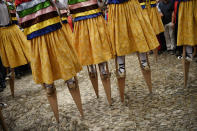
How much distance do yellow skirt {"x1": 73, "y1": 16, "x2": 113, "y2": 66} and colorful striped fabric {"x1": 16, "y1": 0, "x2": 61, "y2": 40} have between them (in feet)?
1.70

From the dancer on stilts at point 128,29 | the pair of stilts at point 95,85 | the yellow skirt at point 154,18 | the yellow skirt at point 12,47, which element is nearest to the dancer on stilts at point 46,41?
the pair of stilts at point 95,85

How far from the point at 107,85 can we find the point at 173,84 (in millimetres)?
1241

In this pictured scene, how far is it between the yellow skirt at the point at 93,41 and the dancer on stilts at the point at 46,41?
349 millimetres

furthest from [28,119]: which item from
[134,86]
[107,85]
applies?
[134,86]

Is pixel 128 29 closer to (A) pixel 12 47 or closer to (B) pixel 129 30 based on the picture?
(B) pixel 129 30

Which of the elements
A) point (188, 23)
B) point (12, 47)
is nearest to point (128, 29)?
point (188, 23)

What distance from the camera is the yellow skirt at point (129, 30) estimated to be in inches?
94.5

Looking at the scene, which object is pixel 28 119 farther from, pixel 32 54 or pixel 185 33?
pixel 185 33

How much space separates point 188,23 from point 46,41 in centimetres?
215

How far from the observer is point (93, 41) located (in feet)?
8.23

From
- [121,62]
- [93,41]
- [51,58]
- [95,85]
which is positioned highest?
[93,41]

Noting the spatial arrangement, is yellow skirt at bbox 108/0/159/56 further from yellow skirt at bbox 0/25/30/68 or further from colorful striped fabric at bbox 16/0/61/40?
yellow skirt at bbox 0/25/30/68

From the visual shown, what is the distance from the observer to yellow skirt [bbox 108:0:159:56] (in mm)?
2400

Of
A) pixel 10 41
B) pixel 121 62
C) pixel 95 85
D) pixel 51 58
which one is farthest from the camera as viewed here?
pixel 10 41
